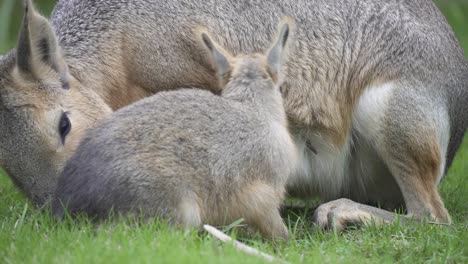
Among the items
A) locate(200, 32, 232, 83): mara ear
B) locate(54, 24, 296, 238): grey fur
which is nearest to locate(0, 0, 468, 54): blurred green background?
locate(200, 32, 232, 83): mara ear

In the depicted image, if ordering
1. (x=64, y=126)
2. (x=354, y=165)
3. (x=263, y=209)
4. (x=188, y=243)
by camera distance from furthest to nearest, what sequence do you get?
1. (x=354, y=165)
2. (x=64, y=126)
3. (x=263, y=209)
4. (x=188, y=243)

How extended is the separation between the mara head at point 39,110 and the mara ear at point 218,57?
77 cm

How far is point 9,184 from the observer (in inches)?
290

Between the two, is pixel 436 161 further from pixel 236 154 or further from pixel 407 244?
pixel 236 154

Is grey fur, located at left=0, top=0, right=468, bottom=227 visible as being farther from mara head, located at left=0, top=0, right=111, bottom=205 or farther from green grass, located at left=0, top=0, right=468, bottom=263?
green grass, located at left=0, top=0, right=468, bottom=263

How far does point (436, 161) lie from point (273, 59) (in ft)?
5.13

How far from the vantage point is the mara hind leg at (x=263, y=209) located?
5102mm

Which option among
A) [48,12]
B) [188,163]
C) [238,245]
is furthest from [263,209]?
[48,12]

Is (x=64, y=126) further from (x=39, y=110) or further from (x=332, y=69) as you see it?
(x=332, y=69)

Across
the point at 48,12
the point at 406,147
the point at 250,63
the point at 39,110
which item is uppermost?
the point at 250,63

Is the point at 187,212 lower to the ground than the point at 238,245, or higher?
higher

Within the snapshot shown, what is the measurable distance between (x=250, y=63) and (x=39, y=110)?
4.53ft

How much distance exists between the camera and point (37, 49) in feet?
18.0

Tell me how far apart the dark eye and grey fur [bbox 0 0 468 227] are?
52 cm
